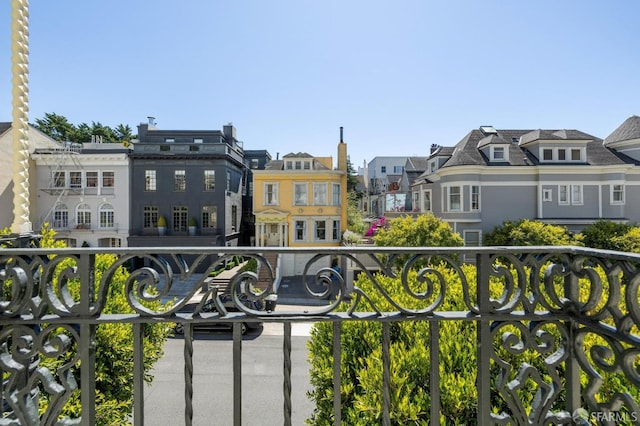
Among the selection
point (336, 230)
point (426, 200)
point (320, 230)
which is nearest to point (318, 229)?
point (320, 230)

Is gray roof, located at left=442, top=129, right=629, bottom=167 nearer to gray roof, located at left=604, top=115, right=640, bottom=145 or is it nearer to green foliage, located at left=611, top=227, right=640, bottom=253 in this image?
gray roof, located at left=604, top=115, right=640, bottom=145

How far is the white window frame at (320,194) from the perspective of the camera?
23.3 meters

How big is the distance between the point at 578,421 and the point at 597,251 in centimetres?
94

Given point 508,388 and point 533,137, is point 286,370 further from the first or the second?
point 533,137

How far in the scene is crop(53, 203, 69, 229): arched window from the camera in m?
22.6

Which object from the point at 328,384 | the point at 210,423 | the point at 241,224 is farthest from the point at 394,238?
the point at 241,224

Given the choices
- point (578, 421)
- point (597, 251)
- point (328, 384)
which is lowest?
point (328, 384)

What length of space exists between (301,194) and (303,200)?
47cm

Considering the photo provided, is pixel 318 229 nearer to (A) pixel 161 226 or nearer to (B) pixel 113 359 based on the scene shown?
(A) pixel 161 226

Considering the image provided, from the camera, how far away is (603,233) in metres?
17.5

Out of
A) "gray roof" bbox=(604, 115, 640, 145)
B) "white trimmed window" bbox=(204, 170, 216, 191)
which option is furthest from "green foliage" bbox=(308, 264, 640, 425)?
"gray roof" bbox=(604, 115, 640, 145)

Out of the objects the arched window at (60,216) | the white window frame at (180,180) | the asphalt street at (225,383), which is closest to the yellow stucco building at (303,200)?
the white window frame at (180,180)

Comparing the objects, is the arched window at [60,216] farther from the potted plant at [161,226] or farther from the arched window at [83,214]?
the potted plant at [161,226]

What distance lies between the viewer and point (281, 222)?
23.4 meters
